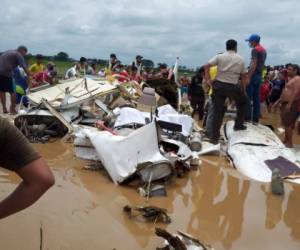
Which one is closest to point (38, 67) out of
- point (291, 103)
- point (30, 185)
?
point (291, 103)

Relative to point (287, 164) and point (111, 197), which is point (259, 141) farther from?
point (111, 197)

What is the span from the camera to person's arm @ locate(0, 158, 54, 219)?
2152 mm

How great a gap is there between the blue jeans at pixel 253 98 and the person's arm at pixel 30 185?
7284 millimetres

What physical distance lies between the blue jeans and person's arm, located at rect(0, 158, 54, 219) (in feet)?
23.9

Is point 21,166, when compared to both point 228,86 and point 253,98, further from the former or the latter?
point 253,98

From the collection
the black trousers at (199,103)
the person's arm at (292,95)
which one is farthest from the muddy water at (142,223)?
the black trousers at (199,103)

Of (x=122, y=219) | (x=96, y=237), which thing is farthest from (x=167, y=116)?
(x=96, y=237)

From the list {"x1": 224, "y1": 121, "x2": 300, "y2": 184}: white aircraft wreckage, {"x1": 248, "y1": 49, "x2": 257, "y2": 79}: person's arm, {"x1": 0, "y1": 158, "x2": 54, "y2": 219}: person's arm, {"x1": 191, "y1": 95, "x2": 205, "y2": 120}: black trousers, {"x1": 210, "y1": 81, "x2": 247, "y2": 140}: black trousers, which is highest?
{"x1": 0, "y1": 158, "x2": 54, "y2": 219}: person's arm

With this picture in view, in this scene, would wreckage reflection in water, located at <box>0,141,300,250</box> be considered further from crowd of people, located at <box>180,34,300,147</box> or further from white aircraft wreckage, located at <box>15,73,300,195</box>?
crowd of people, located at <box>180,34,300,147</box>

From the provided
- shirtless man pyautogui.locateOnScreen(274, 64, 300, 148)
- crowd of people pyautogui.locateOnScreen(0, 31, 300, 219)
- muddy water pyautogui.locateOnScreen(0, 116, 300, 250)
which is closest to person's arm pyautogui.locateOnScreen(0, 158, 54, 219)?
crowd of people pyautogui.locateOnScreen(0, 31, 300, 219)

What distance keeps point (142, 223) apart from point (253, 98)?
5.89 m

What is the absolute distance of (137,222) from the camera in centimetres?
428

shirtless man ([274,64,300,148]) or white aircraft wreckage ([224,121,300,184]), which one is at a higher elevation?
shirtless man ([274,64,300,148])

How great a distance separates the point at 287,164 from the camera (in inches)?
265
